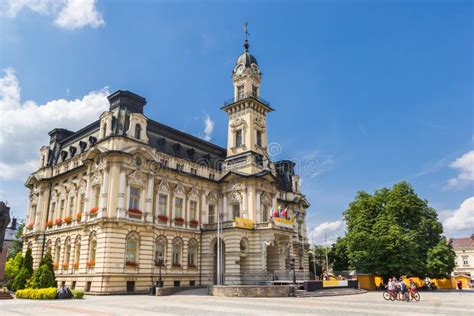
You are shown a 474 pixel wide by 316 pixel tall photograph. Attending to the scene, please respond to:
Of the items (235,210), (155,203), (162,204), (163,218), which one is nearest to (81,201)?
(155,203)

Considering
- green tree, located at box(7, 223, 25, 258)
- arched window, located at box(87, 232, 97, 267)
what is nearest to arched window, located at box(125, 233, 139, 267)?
arched window, located at box(87, 232, 97, 267)

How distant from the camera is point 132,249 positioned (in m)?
38.7

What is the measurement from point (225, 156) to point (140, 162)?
54.8 ft

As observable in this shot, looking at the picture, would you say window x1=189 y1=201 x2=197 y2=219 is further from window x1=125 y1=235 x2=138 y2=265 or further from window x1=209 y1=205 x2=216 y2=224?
window x1=125 y1=235 x2=138 y2=265

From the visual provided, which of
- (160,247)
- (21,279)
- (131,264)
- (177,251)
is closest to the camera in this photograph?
(21,279)

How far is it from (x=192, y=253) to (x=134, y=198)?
1012 centimetres

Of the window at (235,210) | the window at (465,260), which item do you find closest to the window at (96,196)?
the window at (235,210)

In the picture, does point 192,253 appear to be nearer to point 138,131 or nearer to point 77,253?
point 77,253

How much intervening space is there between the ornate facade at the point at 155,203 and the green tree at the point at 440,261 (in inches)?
634

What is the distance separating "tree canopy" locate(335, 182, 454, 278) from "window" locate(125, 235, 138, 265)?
84.7 feet

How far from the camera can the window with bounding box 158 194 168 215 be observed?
43031 millimetres

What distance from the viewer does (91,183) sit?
40.4 m

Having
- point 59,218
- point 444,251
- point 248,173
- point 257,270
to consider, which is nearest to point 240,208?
point 248,173

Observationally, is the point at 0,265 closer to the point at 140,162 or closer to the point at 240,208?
the point at 140,162
